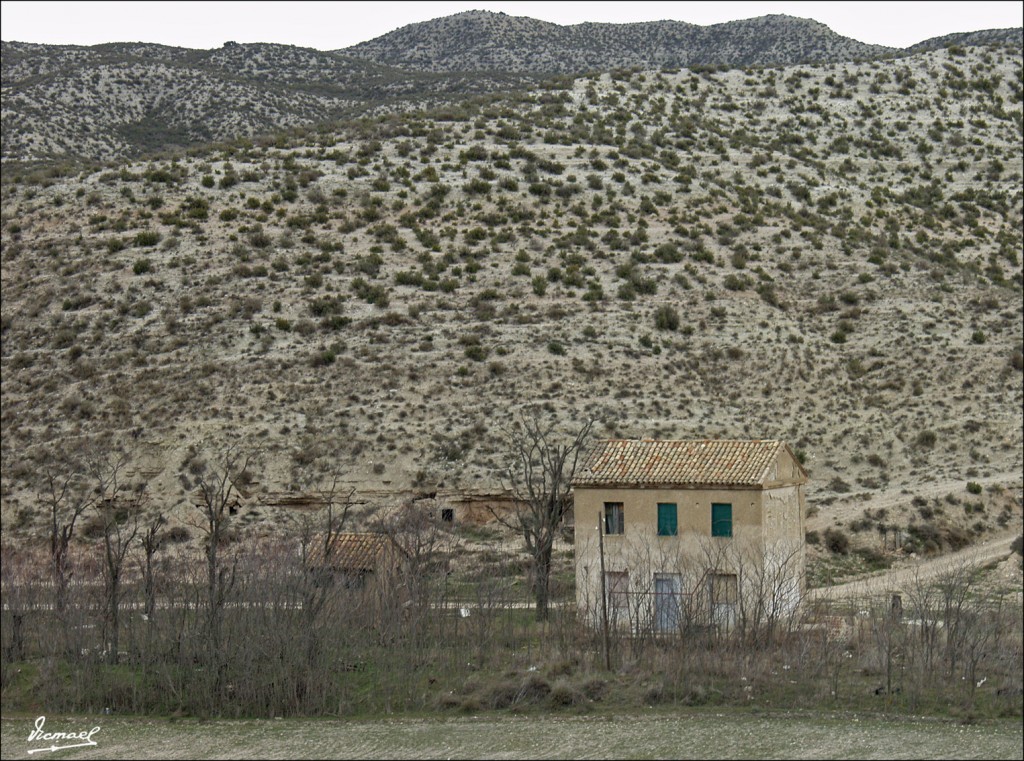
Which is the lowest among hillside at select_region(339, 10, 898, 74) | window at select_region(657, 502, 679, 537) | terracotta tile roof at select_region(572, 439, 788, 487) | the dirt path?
the dirt path

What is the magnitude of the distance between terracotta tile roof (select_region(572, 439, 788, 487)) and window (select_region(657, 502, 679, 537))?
1.96 feet

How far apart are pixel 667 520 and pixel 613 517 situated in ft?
4.56

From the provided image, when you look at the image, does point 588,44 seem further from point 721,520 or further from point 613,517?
point 721,520

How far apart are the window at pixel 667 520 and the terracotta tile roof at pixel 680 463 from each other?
0.60m

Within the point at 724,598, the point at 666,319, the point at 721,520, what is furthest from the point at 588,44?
the point at 724,598

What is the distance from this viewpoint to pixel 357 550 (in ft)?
117

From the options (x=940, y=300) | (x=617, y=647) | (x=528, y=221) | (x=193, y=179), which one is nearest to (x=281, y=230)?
(x=193, y=179)

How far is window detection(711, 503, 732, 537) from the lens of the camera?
108ft

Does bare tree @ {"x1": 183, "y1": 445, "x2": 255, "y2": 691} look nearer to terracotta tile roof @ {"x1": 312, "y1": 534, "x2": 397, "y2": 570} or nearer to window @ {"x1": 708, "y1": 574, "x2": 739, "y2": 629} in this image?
terracotta tile roof @ {"x1": 312, "y1": 534, "x2": 397, "y2": 570}

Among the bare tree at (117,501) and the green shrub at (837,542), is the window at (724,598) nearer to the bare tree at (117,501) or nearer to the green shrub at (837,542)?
the green shrub at (837,542)

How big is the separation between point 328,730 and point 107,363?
29563 mm

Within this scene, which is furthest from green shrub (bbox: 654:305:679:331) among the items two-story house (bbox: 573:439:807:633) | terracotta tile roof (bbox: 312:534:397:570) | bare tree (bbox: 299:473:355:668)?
terracotta tile roof (bbox: 312:534:397:570)

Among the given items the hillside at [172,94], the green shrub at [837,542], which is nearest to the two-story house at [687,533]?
the green shrub at [837,542]

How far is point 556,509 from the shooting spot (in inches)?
1449
